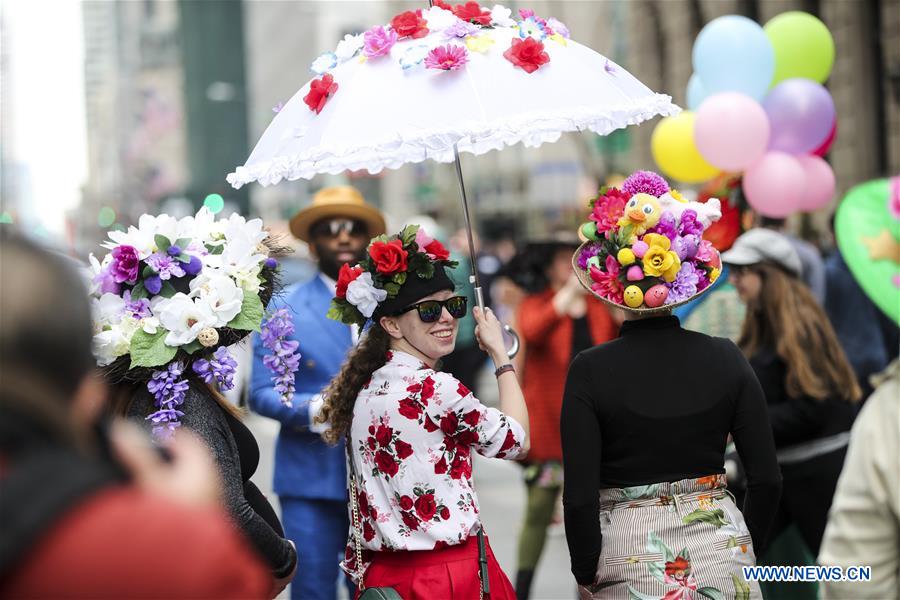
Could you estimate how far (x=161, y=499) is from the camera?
1710 millimetres

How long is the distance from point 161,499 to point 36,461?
0.59 feet

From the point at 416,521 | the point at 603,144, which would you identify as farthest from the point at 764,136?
the point at 603,144

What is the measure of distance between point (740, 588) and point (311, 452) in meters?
2.08

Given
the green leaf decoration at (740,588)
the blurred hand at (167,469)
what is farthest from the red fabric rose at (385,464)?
the blurred hand at (167,469)

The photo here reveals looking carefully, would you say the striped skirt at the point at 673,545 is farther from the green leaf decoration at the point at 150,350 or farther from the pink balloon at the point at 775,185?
the pink balloon at the point at 775,185

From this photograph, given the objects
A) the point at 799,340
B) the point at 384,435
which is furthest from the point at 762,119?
the point at 384,435

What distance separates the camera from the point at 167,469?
Answer: 6.24ft

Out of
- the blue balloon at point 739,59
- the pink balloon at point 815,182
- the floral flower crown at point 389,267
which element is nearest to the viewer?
the floral flower crown at point 389,267

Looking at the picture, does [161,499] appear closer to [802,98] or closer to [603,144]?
[802,98]

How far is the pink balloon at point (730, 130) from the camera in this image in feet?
22.7

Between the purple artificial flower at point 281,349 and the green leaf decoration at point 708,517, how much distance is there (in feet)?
4.83

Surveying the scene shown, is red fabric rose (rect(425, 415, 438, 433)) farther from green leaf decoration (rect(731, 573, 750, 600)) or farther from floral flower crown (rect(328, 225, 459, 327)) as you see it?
green leaf decoration (rect(731, 573, 750, 600))

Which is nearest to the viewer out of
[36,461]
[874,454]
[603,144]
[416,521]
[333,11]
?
[36,461]

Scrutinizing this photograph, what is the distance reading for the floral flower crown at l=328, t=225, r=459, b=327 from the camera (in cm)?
399
